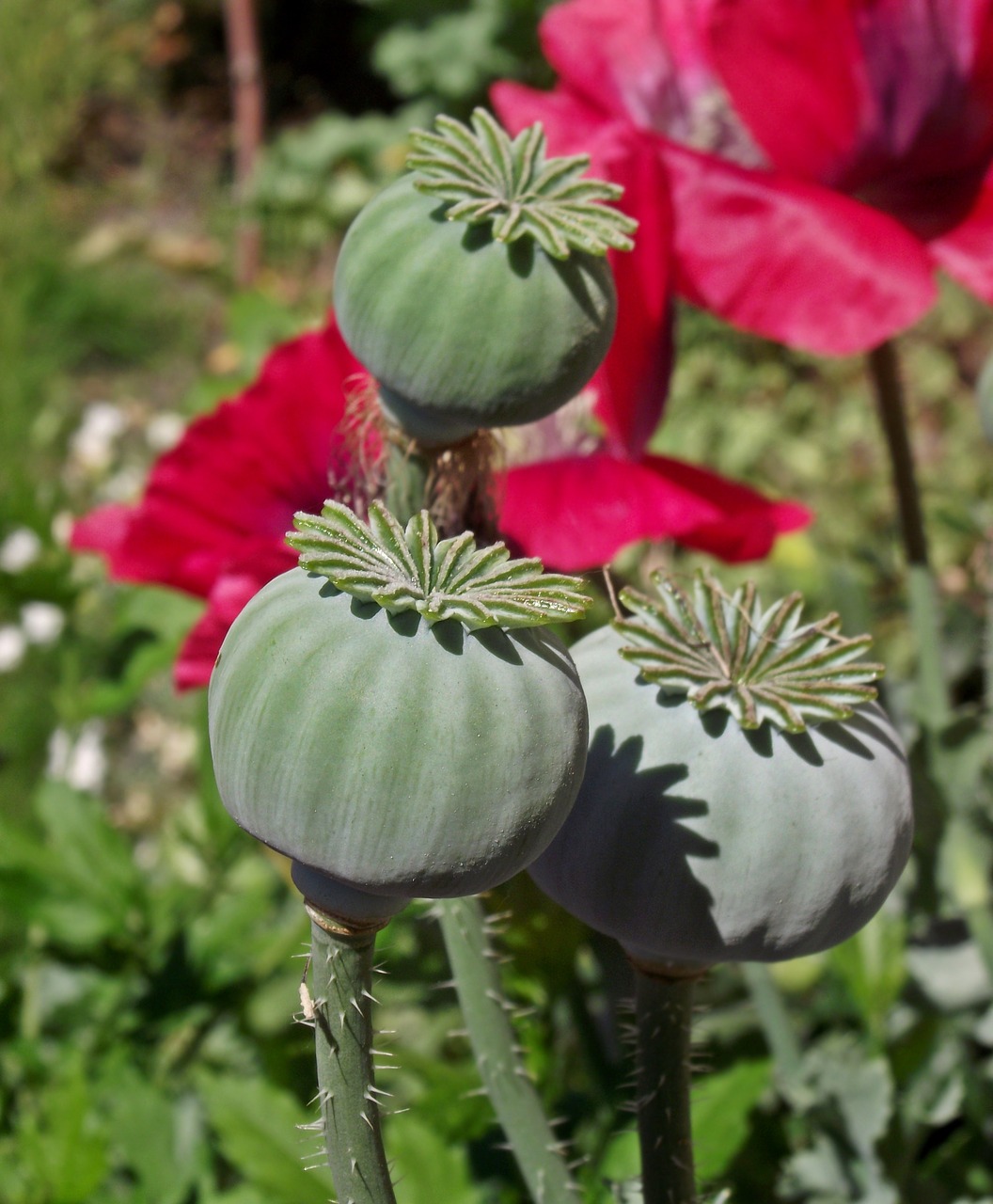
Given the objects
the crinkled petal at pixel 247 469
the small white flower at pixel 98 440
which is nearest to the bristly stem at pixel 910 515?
the crinkled petal at pixel 247 469

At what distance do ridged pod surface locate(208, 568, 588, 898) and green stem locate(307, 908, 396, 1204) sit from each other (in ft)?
0.12

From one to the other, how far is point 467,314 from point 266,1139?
1.72ft

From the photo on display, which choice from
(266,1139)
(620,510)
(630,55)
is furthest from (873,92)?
(266,1139)

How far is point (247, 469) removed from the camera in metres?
0.64

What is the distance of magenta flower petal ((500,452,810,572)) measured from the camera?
1.88ft

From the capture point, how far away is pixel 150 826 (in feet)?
6.35

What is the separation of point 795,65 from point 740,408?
2.03 meters

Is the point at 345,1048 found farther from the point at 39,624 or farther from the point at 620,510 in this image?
the point at 39,624

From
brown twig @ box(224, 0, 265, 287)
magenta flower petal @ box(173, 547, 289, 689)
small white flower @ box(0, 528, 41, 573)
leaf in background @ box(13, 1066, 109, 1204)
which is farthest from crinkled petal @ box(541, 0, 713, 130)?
brown twig @ box(224, 0, 265, 287)

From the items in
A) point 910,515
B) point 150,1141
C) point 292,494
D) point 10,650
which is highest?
→ point 292,494

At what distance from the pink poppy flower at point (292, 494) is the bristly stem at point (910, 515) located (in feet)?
0.43

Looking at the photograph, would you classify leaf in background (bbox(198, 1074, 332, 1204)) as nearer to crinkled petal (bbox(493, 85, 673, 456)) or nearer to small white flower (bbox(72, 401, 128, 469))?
crinkled petal (bbox(493, 85, 673, 456))

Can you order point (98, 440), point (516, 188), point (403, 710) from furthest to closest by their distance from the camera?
point (98, 440)
point (516, 188)
point (403, 710)

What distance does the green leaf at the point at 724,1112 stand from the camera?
72cm
